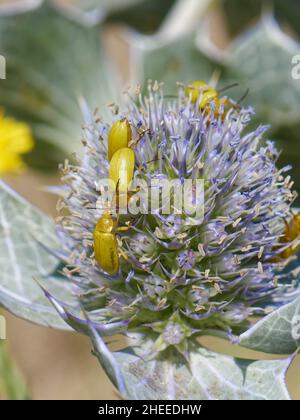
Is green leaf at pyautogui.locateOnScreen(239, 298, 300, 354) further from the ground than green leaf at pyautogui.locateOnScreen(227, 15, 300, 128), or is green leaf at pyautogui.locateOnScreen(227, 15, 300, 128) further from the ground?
green leaf at pyautogui.locateOnScreen(227, 15, 300, 128)

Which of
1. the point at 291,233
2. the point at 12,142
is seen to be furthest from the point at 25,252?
the point at 12,142

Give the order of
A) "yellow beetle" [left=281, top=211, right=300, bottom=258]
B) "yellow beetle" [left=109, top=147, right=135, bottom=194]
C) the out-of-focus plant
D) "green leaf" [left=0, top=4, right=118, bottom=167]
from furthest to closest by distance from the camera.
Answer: the out-of-focus plant < "green leaf" [left=0, top=4, right=118, bottom=167] < "yellow beetle" [left=281, top=211, right=300, bottom=258] < "yellow beetle" [left=109, top=147, right=135, bottom=194]

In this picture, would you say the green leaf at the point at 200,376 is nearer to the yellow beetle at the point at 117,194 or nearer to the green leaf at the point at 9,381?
the yellow beetle at the point at 117,194

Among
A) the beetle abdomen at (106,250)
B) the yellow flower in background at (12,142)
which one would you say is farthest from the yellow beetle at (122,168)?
the yellow flower in background at (12,142)

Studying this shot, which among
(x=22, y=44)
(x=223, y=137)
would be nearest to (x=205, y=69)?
(x=22, y=44)

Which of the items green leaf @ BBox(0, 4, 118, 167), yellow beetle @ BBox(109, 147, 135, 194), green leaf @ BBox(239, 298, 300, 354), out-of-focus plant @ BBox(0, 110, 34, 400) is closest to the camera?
green leaf @ BBox(239, 298, 300, 354)

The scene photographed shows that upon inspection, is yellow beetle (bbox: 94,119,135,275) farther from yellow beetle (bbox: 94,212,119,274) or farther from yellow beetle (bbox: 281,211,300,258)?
yellow beetle (bbox: 281,211,300,258)

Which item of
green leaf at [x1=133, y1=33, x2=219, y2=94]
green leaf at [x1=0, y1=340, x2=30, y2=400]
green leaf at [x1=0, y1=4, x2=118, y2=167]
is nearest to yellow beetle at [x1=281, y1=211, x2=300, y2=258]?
green leaf at [x1=0, y1=340, x2=30, y2=400]
